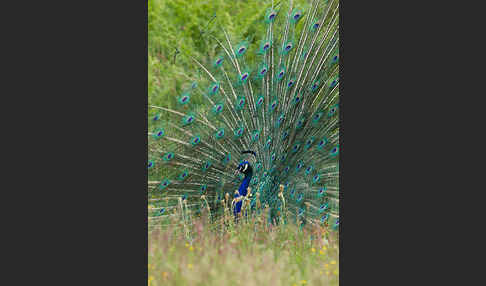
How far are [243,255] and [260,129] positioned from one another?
1.55m

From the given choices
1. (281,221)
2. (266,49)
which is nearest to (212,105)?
(266,49)

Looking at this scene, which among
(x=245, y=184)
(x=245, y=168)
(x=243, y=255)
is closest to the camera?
(x=243, y=255)

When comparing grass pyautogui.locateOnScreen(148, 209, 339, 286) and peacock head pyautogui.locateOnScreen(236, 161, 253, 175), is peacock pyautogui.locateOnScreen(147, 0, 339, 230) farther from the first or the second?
grass pyautogui.locateOnScreen(148, 209, 339, 286)

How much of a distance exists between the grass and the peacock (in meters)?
0.16

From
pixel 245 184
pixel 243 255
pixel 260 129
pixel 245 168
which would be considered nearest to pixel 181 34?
pixel 260 129

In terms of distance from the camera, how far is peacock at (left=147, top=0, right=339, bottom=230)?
631 cm

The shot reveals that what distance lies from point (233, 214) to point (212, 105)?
3.99 ft

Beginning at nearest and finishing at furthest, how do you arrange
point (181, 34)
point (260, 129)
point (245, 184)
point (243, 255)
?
1. point (243, 255)
2. point (181, 34)
3. point (245, 184)
4. point (260, 129)

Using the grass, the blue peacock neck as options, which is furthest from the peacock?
the grass

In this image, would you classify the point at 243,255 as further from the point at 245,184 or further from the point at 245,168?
the point at 245,168

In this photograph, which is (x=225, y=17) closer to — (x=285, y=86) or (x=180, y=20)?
(x=180, y=20)

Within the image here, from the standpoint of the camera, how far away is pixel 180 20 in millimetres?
6078

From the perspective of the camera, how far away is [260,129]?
22.3 ft

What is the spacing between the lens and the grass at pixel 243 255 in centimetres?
A: 577
